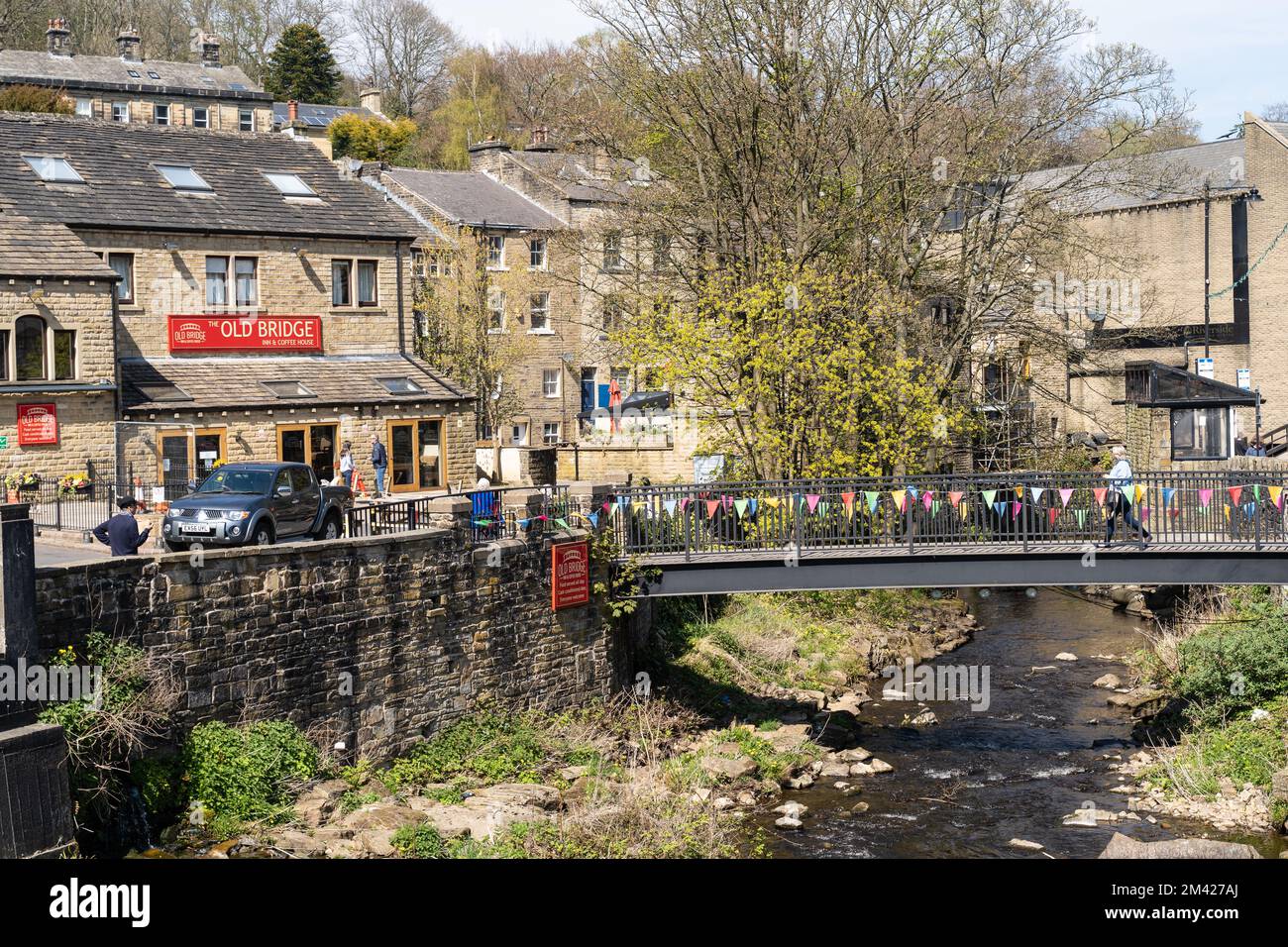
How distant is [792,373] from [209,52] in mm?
54578

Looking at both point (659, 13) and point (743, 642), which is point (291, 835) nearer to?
point (743, 642)

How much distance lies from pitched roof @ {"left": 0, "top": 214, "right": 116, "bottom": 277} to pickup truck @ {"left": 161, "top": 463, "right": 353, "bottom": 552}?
7.82 metres

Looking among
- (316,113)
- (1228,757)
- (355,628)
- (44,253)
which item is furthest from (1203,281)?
(316,113)

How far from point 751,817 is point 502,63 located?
2769 inches

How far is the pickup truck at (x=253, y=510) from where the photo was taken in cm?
2158

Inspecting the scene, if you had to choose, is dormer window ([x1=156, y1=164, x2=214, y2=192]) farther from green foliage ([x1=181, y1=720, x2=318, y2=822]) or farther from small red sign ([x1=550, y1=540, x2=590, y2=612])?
green foliage ([x1=181, y1=720, x2=318, y2=822])

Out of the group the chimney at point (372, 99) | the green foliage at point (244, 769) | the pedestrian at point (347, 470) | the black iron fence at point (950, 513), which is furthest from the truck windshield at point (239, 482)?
the chimney at point (372, 99)

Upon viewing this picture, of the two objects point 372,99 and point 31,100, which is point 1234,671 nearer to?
point 31,100

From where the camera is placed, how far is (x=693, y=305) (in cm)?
3195

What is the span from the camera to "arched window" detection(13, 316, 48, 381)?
28078 millimetres

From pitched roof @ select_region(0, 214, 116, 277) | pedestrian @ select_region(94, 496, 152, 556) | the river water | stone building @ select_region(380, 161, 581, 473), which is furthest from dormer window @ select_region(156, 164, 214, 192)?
the river water

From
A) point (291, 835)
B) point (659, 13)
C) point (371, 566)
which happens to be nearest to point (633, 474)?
point (659, 13)

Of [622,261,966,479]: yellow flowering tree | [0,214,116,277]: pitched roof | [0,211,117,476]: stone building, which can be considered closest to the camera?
[0,211,117,476]: stone building

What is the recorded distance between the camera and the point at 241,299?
33688 mm
